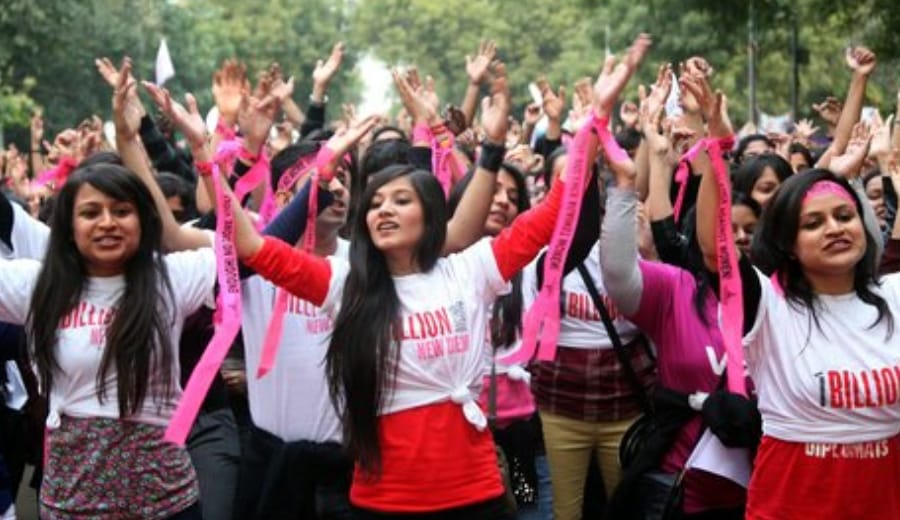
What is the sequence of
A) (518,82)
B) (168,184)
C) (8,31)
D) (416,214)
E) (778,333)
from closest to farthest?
(778,333) < (416,214) < (168,184) < (8,31) < (518,82)

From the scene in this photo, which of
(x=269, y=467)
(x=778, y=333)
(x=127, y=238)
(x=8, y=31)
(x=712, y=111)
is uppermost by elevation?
(x=8, y=31)

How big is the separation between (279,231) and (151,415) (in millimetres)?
826

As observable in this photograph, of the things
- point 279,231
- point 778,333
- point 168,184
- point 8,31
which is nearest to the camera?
point 778,333

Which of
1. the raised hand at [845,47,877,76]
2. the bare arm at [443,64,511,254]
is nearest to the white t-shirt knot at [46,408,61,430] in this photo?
the bare arm at [443,64,511,254]

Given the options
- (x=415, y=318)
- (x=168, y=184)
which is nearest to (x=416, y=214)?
(x=415, y=318)

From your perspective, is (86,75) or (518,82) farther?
(518,82)

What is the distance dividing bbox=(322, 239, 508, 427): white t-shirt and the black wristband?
0.38 m

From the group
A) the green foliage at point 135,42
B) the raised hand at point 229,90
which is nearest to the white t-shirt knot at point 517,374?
the raised hand at point 229,90

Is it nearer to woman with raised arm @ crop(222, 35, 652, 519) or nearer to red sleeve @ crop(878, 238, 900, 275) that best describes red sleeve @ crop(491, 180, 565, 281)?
woman with raised arm @ crop(222, 35, 652, 519)

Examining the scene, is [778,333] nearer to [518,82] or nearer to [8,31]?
[8,31]

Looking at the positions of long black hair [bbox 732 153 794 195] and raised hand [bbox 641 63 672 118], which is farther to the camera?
long black hair [bbox 732 153 794 195]

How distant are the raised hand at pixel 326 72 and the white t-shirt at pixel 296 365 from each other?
292 centimetres

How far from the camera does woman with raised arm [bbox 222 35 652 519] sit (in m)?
4.56

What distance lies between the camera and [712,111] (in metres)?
4.50
